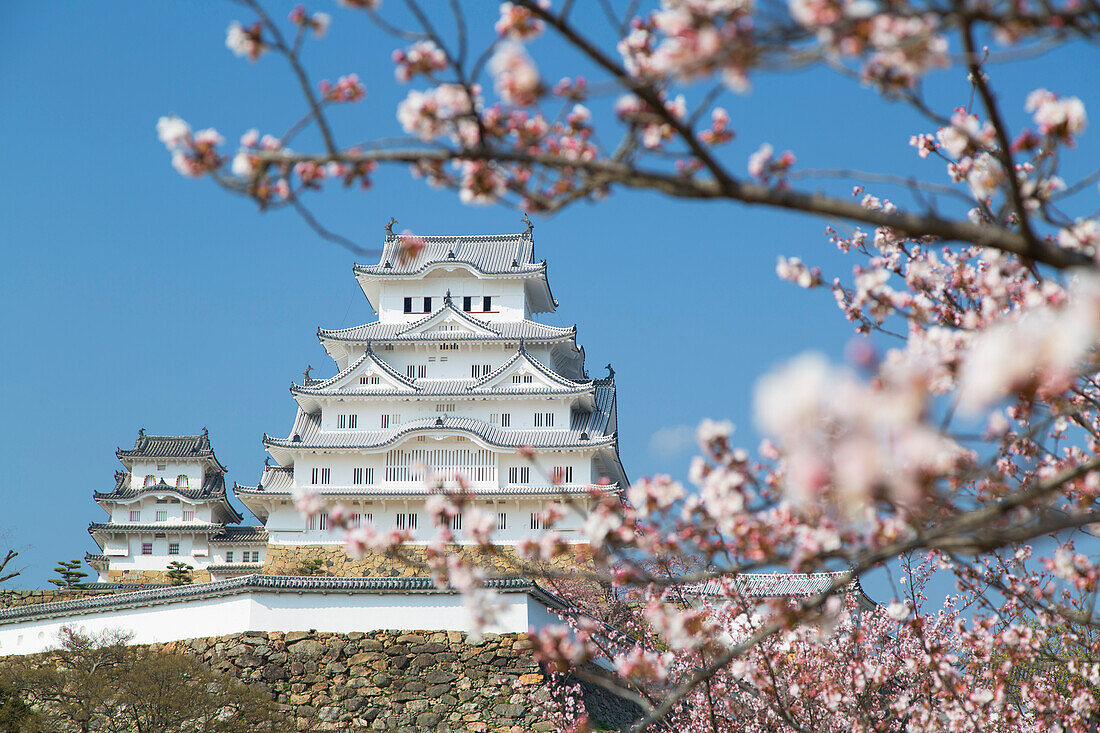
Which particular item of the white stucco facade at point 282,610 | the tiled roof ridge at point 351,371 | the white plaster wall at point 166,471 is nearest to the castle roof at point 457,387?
the tiled roof ridge at point 351,371

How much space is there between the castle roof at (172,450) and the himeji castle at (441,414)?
6.37 m

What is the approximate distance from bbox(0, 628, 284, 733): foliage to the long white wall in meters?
2.25

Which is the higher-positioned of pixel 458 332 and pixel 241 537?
pixel 458 332

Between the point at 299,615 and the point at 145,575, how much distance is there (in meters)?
22.6

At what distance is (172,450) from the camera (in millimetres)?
40156

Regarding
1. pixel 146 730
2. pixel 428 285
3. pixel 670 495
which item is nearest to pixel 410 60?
pixel 670 495

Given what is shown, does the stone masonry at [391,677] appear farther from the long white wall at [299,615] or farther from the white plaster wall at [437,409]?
the white plaster wall at [437,409]

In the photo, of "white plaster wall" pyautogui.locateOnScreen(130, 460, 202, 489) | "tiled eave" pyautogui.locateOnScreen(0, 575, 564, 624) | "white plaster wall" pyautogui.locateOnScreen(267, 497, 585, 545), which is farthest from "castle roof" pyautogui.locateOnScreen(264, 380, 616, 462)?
"tiled eave" pyautogui.locateOnScreen(0, 575, 564, 624)

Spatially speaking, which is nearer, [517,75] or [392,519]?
[517,75]

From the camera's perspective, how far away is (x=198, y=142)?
391 cm

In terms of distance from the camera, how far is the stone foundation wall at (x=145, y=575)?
3528 centimetres

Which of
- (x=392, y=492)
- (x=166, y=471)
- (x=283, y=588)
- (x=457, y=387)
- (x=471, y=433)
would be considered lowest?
(x=283, y=588)

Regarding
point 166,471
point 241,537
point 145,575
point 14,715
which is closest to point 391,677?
point 14,715

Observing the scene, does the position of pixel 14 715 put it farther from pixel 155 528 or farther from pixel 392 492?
pixel 155 528
